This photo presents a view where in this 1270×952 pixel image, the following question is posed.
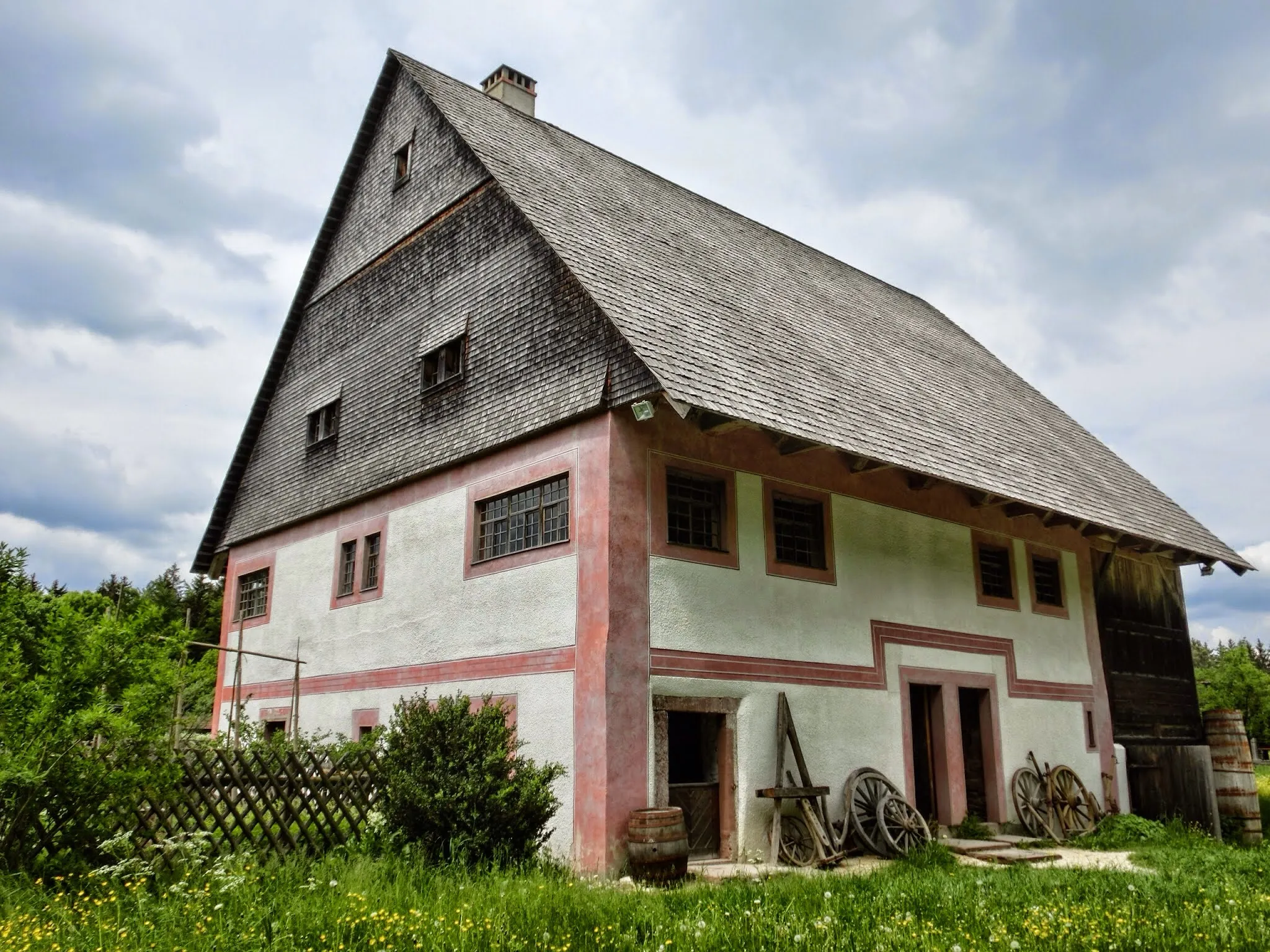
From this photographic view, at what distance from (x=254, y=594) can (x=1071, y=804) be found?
1471cm

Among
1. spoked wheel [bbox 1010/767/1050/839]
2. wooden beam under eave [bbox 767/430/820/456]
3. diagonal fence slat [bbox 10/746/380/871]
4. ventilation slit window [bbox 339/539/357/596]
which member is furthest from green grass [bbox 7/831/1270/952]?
ventilation slit window [bbox 339/539/357/596]

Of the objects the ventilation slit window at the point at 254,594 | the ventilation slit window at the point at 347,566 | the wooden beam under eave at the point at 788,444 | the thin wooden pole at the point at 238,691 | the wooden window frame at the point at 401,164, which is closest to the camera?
the wooden beam under eave at the point at 788,444

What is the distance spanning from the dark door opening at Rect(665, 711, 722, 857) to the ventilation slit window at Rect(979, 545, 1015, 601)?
682 centimetres

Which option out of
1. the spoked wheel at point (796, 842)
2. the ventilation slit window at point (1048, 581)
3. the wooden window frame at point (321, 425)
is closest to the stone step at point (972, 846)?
the spoked wheel at point (796, 842)

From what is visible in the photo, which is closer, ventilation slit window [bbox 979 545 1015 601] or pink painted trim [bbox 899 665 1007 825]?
pink painted trim [bbox 899 665 1007 825]

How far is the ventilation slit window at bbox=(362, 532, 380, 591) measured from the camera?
1625cm

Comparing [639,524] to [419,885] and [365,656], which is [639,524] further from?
[365,656]

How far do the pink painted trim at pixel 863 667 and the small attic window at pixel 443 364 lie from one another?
18.5ft

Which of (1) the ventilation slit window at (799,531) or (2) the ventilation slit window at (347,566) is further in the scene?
(2) the ventilation slit window at (347,566)

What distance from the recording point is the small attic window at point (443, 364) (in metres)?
15.4

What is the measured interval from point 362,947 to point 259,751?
13.8ft

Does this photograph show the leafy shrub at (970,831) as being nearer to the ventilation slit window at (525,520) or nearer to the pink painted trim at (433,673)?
the pink painted trim at (433,673)

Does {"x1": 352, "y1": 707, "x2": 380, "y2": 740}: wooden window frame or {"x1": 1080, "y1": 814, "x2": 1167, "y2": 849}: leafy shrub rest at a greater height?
{"x1": 352, "y1": 707, "x2": 380, "y2": 740}: wooden window frame

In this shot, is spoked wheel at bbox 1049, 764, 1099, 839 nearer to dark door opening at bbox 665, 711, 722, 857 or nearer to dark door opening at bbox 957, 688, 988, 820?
dark door opening at bbox 957, 688, 988, 820
